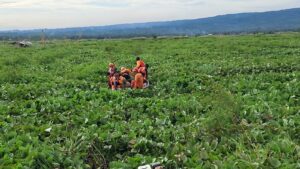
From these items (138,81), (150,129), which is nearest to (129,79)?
(138,81)

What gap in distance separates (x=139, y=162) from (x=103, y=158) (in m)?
0.96

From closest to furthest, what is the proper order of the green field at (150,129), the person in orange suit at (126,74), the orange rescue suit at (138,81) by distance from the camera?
1. the green field at (150,129)
2. the orange rescue suit at (138,81)
3. the person in orange suit at (126,74)

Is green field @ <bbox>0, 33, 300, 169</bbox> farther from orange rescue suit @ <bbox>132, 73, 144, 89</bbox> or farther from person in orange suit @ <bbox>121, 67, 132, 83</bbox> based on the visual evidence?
person in orange suit @ <bbox>121, 67, 132, 83</bbox>

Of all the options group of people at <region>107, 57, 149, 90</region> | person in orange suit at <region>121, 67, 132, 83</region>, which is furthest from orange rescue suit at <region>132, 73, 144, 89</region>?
person in orange suit at <region>121, 67, 132, 83</region>

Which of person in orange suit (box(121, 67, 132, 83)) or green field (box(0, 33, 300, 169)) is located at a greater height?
green field (box(0, 33, 300, 169))

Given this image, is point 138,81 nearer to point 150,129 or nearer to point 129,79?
point 129,79

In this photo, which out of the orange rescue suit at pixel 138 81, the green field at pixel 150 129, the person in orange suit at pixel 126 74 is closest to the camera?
the green field at pixel 150 129

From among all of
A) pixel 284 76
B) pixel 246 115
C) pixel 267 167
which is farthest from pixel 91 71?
pixel 267 167

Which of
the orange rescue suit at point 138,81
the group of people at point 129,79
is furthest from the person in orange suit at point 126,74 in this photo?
the orange rescue suit at point 138,81

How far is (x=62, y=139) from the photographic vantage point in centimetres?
912

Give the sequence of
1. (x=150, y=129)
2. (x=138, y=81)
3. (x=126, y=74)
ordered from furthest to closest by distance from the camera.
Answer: (x=126, y=74) < (x=138, y=81) < (x=150, y=129)

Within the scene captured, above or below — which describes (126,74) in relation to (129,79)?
above

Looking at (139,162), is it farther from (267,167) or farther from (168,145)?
(267,167)

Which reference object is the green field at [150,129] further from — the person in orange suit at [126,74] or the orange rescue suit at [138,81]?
the person in orange suit at [126,74]
